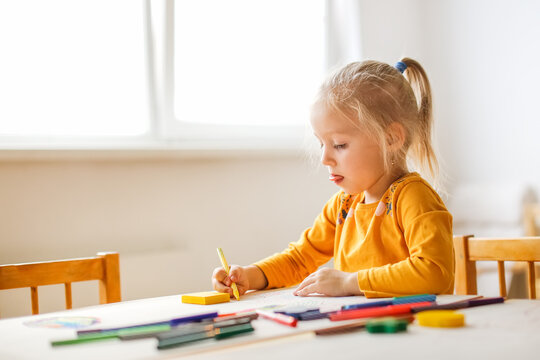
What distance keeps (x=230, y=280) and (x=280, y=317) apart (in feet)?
1.23

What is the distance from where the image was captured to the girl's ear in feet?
3.77

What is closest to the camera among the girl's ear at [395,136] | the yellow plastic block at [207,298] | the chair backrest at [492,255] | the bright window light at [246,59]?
the yellow plastic block at [207,298]

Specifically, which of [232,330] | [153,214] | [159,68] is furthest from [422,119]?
[159,68]

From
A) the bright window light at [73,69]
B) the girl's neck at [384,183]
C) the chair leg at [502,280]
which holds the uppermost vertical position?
the bright window light at [73,69]

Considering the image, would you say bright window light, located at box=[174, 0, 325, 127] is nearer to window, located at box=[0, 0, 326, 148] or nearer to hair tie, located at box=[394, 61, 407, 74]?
window, located at box=[0, 0, 326, 148]

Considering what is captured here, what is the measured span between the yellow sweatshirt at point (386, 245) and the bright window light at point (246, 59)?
2.86 ft

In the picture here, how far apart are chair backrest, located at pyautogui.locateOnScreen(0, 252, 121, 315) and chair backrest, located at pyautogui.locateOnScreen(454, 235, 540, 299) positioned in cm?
66

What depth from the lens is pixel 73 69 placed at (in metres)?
1.87

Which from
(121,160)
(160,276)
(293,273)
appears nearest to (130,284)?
(160,276)

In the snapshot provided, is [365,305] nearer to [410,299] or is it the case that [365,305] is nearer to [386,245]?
[410,299]

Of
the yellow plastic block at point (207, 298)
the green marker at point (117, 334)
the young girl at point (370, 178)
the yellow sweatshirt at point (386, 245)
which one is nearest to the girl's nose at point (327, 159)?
the young girl at point (370, 178)

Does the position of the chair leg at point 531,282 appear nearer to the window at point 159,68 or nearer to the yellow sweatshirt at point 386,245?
the yellow sweatshirt at point 386,245

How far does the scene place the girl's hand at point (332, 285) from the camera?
930mm

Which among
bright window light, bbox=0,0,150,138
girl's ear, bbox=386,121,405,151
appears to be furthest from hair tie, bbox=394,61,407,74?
bright window light, bbox=0,0,150,138
